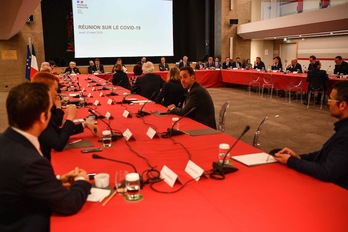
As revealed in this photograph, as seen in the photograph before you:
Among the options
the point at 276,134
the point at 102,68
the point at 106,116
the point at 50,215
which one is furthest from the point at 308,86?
the point at 50,215

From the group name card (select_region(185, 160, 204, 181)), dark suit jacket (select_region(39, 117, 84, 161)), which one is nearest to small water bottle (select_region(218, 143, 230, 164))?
name card (select_region(185, 160, 204, 181))

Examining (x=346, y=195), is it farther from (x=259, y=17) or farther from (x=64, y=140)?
(x=259, y=17)

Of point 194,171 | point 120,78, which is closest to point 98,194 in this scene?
point 194,171

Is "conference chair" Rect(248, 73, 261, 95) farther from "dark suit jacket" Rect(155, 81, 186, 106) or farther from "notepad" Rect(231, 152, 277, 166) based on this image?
"notepad" Rect(231, 152, 277, 166)

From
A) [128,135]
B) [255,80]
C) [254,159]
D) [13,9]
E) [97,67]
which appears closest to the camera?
[254,159]

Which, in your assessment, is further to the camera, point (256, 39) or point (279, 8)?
point (256, 39)

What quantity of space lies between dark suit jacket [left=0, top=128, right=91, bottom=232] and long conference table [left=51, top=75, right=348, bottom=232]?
0.23ft

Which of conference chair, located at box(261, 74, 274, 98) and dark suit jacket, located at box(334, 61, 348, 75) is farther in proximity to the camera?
conference chair, located at box(261, 74, 274, 98)

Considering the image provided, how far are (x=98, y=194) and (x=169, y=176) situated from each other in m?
0.36

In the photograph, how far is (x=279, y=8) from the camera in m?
12.7

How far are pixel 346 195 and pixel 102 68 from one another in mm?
10671

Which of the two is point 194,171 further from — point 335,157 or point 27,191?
point 27,191

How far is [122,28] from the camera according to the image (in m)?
12.1

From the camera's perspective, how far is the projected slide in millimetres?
11648
